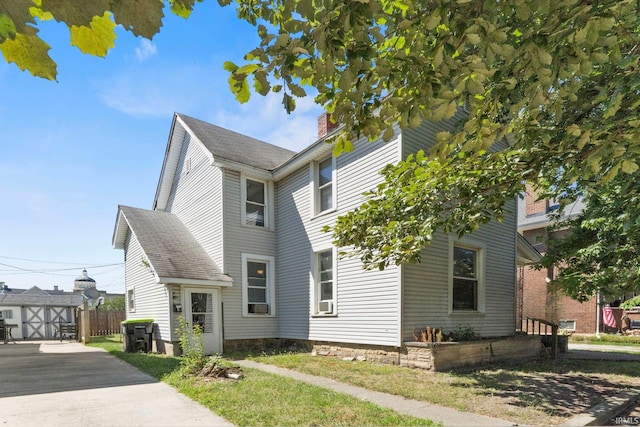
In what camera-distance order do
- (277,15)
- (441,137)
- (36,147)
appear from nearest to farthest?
1. (277,15)
2. (441,137)
3. (36,147)

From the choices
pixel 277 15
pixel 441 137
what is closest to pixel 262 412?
pixel 441 137

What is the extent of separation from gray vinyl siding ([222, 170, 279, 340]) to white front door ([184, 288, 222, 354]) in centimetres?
24

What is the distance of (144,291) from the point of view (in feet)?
42.7

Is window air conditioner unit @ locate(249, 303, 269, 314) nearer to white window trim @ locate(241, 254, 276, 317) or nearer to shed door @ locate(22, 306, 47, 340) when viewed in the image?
white window trim @ locate(241, 254, 276, 317)

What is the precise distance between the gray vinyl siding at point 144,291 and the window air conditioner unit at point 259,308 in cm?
261

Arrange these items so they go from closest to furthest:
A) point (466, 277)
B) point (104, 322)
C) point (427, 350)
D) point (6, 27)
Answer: point (6, 27)
point (427, 350)
point (466, 277)
point (104, 322)

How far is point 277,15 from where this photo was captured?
314 cm

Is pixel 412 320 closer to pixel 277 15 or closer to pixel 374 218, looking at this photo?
pixel 374 218

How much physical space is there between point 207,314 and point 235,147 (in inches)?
242

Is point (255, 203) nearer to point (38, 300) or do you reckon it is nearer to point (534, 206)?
point (534, 206)

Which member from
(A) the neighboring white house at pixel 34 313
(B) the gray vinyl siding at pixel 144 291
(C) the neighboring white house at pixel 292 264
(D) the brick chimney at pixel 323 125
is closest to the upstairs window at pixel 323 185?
(C) the neighboring white house at pixel 292 264

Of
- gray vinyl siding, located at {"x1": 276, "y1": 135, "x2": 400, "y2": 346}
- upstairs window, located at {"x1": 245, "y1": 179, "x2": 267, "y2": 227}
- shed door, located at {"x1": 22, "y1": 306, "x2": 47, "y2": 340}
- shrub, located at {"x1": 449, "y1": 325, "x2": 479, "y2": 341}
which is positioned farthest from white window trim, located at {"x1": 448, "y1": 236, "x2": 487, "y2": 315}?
shed door, located at {"x1": 22, "y1": 306, "x2": 47, "y2": 340}

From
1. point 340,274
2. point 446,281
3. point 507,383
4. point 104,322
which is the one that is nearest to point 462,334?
point 446,281

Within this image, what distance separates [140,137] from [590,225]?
39.8 feet
